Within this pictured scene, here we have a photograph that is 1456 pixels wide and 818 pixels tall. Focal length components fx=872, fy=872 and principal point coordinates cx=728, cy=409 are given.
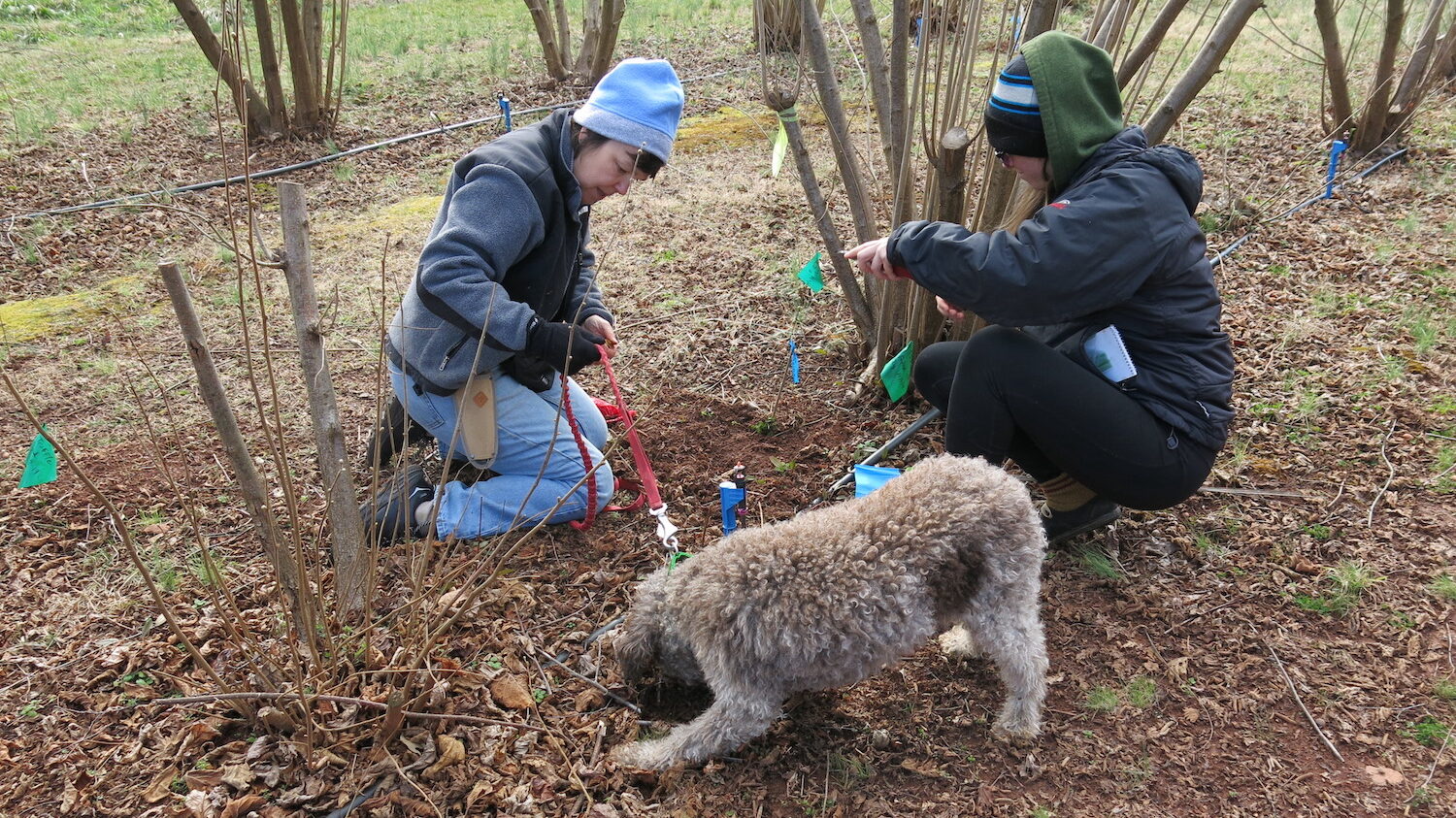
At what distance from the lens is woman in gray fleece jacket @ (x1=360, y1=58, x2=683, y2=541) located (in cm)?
309

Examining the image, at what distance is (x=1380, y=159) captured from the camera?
20.6ft

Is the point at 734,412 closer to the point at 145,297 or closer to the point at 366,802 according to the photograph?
the point at 366,802

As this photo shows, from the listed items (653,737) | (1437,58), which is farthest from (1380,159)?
(653,737)

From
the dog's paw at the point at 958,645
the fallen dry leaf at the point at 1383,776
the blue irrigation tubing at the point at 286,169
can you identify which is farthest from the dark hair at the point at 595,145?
the blue irrigation tubing at the point at 286,169

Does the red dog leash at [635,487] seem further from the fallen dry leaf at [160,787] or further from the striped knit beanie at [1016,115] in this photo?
the striped knit beanie at [1016,115]

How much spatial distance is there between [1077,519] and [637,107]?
219 centimetres

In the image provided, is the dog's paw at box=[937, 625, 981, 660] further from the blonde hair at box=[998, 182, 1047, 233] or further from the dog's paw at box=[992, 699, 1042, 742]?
the blonde hair at box=[998, 182, 1047, 233]

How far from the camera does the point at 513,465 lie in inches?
145

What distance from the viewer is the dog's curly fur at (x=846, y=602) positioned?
229 centimetres

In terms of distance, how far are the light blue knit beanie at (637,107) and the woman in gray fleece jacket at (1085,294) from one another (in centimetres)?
87

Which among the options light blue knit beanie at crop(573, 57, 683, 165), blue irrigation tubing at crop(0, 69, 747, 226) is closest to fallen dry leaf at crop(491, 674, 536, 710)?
light blue knit beanie at crop(573, 57, 683, 165)

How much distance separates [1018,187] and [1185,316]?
105 centimetres

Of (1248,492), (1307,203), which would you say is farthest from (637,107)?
(1307,203)

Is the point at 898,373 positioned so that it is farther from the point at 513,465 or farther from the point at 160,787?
the point at 160,787
